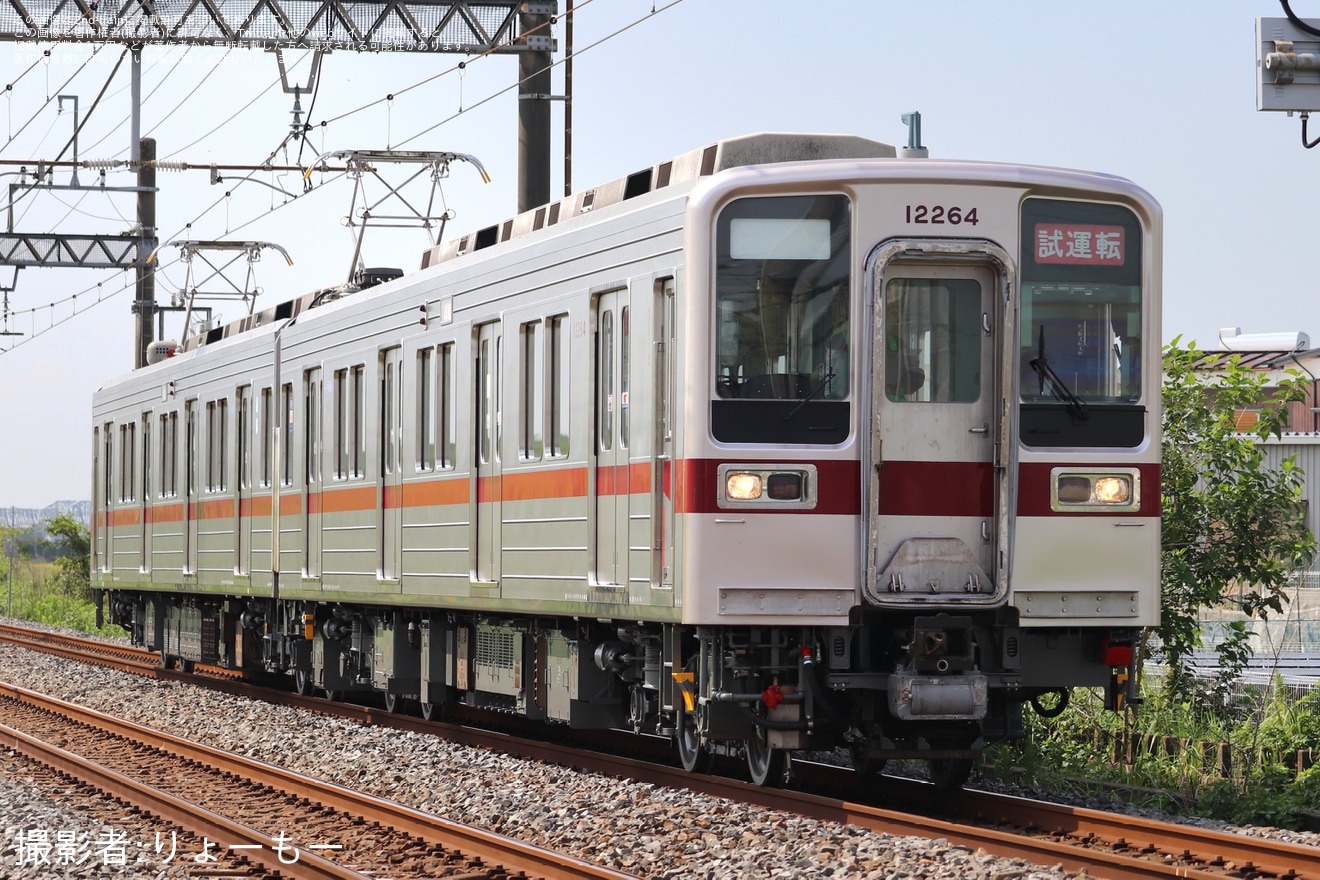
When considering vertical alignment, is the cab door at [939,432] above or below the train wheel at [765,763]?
above

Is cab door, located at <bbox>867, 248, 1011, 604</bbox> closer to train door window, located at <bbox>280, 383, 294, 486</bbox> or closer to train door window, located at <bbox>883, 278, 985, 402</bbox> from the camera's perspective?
train door window, located at <bbox>883, 278, 985, 402</bbox>

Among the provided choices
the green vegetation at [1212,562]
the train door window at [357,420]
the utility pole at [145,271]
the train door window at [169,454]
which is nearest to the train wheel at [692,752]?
the green vegetation at [1212,562]

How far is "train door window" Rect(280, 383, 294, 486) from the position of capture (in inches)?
684

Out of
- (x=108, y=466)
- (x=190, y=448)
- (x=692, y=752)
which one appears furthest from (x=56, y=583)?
(x=692, y=752)

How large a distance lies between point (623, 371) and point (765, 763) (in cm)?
229

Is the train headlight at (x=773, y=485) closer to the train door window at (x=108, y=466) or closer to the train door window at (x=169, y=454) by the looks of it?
the train door window at (x=169, y=454)

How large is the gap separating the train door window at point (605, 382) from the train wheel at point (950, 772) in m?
2.53

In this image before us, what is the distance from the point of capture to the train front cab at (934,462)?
31.0 ft

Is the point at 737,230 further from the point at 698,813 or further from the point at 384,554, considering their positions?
the point at 384,554

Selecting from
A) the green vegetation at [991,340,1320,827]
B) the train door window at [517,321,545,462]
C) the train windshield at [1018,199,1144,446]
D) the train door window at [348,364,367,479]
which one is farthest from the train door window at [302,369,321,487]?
the train windshield at [1018,199,1144,446]

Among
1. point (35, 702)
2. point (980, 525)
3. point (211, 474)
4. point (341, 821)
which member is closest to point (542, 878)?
point (341, 821)

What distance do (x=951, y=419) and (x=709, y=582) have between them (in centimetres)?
151

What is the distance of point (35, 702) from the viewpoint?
1844 centimetres

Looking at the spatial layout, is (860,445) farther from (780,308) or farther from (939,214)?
(939,214)
